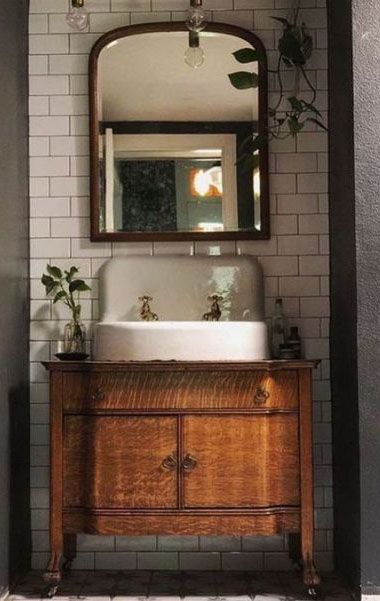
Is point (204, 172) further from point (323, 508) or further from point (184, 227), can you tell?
point (323, 508)

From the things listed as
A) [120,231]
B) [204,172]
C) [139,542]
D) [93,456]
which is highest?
[204,172]

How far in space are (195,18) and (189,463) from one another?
70.7 inches

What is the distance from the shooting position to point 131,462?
2941 millimetres

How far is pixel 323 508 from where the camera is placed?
343 centimetres

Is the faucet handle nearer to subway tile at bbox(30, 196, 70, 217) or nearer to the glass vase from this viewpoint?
the glass vase

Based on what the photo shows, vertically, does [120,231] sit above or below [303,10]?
below

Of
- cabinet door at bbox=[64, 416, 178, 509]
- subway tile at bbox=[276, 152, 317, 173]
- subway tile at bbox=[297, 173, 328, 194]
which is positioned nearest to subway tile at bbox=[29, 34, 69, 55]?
subway tile at bbox=[276, 152, 317, 173]

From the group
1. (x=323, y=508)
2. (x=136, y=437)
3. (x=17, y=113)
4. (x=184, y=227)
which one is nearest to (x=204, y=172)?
(x=184, y=227)

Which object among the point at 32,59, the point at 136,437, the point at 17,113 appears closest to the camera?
the point at 136,437

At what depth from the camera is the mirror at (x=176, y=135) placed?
3.50 metres

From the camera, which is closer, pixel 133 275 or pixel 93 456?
pixel 93 456

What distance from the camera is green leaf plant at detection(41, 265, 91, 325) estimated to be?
11.1 ft

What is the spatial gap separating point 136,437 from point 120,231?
38.9 inches

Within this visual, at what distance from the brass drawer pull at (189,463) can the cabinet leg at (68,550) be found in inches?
27.1
